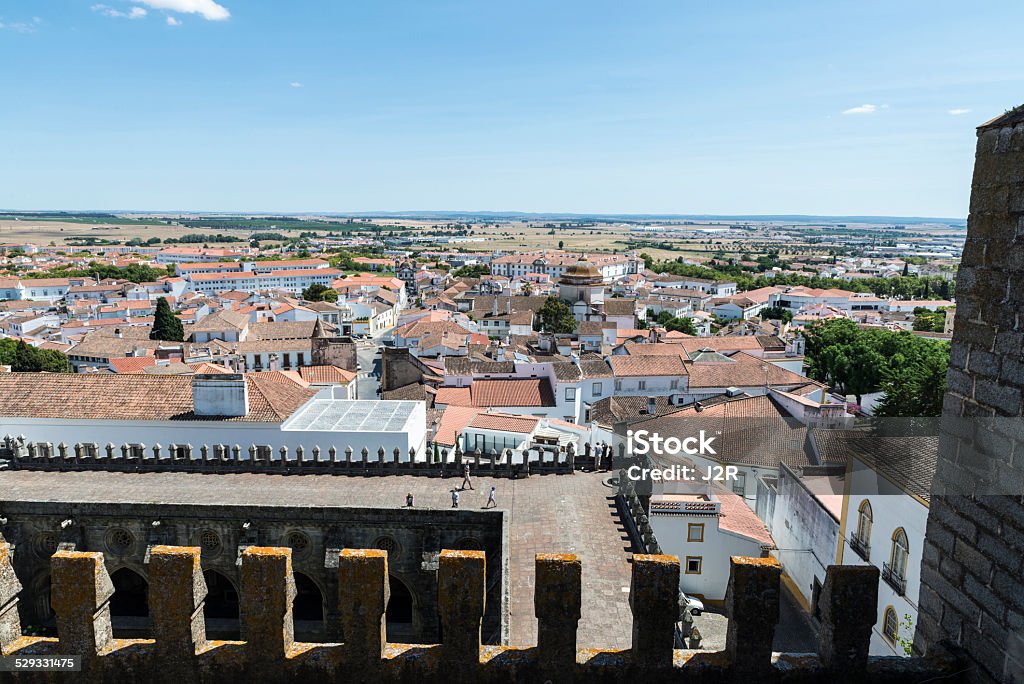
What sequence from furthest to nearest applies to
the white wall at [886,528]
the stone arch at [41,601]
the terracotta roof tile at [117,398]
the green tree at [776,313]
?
A: the green tree at [776,313] → the terracotta roof tile at [117,398] → the stone arch at [41,601] → the white wall at [886,528]

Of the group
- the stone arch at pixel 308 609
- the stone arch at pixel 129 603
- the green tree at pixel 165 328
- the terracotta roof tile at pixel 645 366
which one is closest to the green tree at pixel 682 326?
the terracotta roof tile at pixel 645 366

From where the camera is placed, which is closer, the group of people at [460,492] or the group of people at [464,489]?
the group of people at [460,492]

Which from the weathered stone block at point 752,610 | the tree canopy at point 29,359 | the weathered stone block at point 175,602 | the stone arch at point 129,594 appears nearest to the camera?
the weathered stone block at point 752,610

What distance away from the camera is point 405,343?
7344cm

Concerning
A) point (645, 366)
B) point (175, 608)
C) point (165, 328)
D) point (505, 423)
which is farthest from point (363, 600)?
point (165, 328)

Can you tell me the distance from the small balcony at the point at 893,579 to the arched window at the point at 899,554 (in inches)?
2.0

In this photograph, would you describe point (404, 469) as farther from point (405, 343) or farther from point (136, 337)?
point (136, 337)

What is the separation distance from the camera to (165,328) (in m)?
82.0

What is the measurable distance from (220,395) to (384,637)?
973 inches

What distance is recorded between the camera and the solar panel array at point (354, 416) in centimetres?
2775

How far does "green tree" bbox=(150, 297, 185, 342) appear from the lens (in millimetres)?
81562

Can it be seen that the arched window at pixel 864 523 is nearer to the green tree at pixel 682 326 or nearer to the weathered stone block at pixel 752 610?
the weathered stone block at pixel 752 610

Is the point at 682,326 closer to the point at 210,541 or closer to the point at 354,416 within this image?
the point at 354,416

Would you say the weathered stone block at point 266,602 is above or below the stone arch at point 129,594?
above
